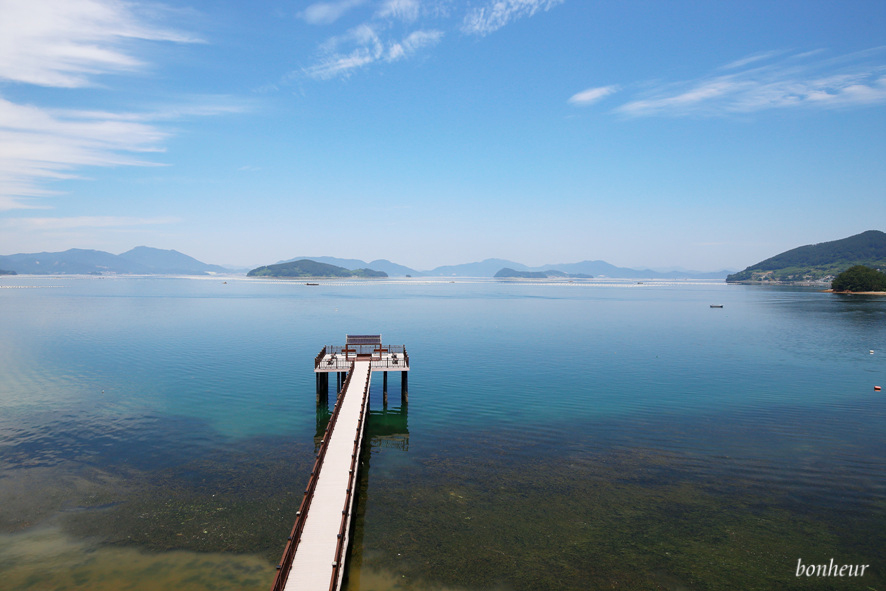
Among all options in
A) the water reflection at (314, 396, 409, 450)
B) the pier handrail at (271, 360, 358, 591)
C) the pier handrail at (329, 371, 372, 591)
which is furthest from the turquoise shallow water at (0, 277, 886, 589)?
the pier handrail at (271, 360, 358, 591)

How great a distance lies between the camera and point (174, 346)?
6619cm

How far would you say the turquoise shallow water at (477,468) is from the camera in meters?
18.9

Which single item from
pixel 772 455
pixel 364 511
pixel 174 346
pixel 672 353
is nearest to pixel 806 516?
pixel 772 455

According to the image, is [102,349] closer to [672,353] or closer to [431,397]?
[431,397]

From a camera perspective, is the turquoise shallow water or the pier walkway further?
the turquoise shallow water
